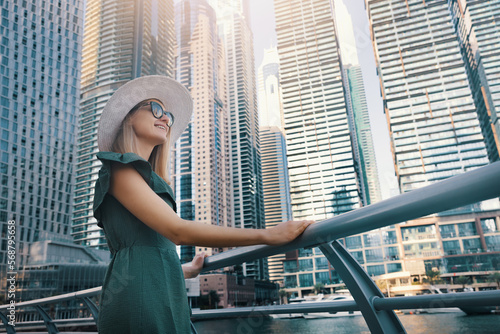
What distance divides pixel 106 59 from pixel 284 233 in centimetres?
9901

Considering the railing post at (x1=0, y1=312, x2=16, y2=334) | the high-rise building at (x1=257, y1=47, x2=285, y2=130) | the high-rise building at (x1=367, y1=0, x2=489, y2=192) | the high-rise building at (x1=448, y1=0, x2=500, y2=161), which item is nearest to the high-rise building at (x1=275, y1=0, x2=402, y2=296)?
the high-rise building at (x1=367, y1=0, x2=489, y2=192)

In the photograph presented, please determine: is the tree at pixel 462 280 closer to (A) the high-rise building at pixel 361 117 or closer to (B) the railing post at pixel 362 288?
(B) the railing post at pixel 362 288

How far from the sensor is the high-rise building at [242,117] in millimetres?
102250

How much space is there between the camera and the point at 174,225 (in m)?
0.85

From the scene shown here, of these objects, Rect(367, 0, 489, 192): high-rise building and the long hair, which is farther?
Rect(367, 0, 489, 192): high-rise building

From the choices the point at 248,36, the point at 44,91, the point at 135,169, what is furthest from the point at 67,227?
the point at 248,36

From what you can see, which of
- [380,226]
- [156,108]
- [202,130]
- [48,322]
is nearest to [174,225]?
[380,226]

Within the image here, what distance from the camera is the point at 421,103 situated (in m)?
84.4

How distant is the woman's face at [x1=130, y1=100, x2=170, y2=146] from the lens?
50.2 inches

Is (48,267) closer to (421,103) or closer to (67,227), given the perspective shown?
(67,227)

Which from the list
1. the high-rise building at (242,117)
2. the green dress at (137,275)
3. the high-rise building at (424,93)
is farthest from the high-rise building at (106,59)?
the green dress at (137,275)

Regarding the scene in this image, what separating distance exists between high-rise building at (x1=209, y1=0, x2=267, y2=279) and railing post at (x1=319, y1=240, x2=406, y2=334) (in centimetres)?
9250

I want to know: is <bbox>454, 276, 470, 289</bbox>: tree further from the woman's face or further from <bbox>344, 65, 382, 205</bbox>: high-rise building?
<bbox>344, 65, 382, 205</bbox>: high-rise building

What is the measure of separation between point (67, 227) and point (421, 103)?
261ft
